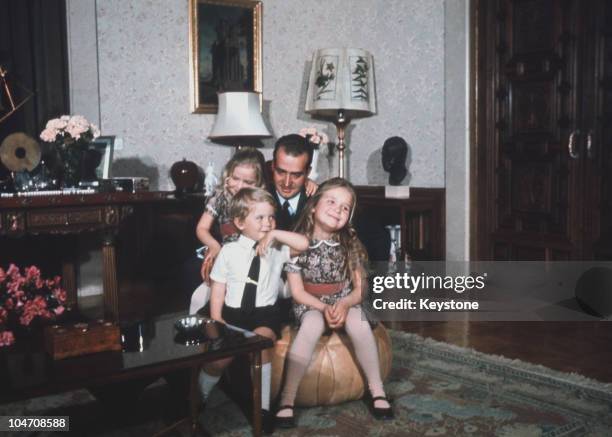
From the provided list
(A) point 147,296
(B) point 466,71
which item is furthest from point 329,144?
(A) point 147,296

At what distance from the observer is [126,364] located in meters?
1.75

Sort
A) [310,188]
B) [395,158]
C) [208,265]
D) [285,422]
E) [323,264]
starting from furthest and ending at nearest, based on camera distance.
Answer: [395,158], [310,188], [208,265], [323,264], [285,422]

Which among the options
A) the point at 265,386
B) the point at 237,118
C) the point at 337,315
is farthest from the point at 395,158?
the point at 265,386

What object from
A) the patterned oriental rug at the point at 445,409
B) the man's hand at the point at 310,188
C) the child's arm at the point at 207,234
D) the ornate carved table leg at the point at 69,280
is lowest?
the patterned oriental rug at the point at 445,409

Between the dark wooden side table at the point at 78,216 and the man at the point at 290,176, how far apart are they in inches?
35.6

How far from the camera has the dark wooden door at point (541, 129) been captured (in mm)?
3926

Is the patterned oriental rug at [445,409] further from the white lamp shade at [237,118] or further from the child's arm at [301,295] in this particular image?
the white lamp shade at [237,118]

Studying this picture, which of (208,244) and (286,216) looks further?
(286,216)

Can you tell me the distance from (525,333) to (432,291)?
1.21m

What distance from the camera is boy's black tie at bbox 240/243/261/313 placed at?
2.35 metres

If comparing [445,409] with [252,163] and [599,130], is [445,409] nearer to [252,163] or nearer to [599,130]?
[252,163]

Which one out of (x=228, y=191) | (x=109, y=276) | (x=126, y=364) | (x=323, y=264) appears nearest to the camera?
(x=126, y=364)

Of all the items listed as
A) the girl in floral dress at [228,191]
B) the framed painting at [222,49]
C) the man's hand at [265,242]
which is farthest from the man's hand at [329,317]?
the framed painting at [222,49]

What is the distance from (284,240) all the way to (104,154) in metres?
1.94
